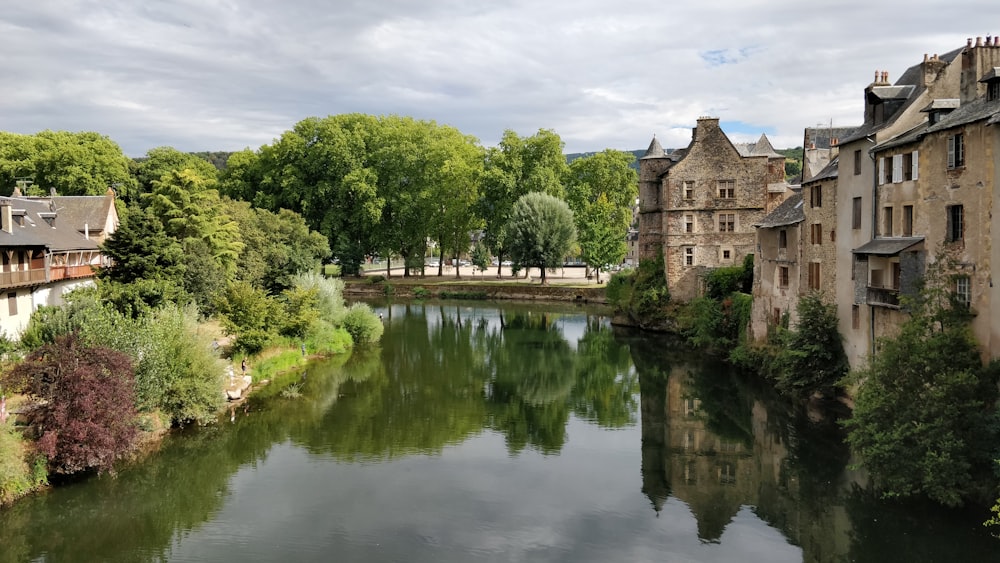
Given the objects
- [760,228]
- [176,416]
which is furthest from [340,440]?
[760,228]

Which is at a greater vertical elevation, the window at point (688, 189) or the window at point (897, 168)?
the window at point (688, 189)

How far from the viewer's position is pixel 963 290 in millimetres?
20188

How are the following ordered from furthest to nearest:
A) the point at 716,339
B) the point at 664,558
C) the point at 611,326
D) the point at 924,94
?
the point at 611,326 < the point at 716,339 < the point at 924,94 < the point at 664,558

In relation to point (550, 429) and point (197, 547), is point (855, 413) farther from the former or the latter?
point (197, 547)

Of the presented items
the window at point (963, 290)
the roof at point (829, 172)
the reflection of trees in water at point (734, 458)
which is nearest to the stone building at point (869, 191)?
the roof at point (829, 172)

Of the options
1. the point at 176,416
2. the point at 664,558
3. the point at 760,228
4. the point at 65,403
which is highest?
the point at 760,228

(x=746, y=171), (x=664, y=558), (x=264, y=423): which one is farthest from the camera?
(x=746, y=171)

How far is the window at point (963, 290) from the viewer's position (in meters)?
19.9

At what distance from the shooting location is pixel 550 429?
2758cm

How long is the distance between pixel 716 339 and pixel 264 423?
23739 mm

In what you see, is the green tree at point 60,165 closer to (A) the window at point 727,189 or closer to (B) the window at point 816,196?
(A) the window at point 727,189

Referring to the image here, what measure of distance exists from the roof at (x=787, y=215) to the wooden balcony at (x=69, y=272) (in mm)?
31133

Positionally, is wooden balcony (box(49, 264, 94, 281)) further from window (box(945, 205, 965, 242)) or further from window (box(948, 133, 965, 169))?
window (box(948, 133, 965, 169))

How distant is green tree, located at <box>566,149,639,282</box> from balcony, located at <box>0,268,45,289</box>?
1923 inches
